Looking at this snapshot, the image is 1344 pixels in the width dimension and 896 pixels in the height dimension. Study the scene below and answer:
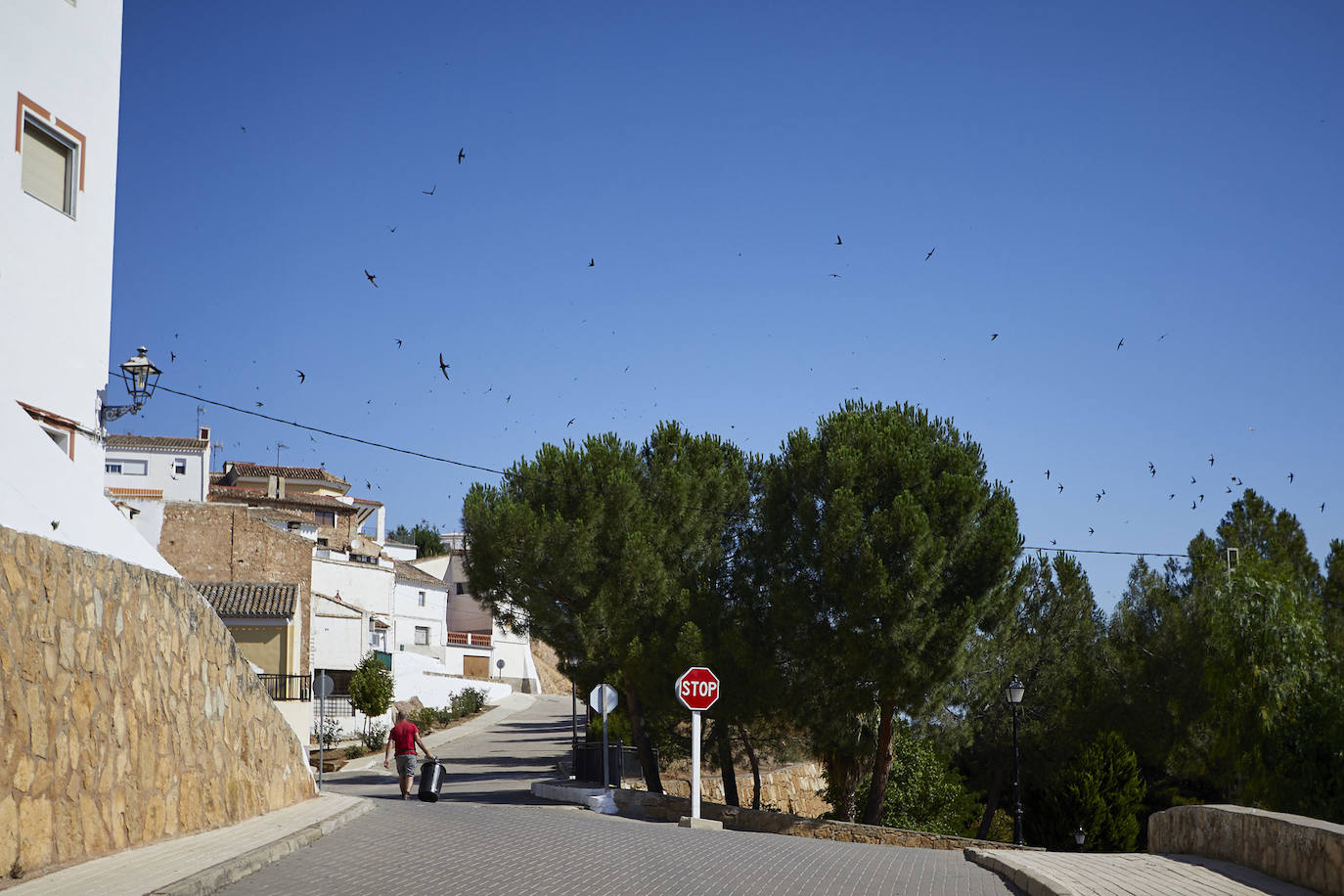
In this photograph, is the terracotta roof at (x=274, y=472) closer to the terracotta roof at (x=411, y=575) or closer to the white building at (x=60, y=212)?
the terracotta roof at (x=411, y=575)

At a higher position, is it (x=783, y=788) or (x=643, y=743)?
(x=643, y=743)

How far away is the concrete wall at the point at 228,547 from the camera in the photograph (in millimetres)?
48656

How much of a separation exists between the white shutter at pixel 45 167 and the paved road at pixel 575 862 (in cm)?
970

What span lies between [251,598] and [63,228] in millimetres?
25674

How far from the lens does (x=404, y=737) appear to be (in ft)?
69.7

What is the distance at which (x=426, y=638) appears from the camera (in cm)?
7081

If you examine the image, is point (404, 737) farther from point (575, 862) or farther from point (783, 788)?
→ point (783, 788)

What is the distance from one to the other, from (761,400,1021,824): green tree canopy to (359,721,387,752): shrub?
19.9 metres

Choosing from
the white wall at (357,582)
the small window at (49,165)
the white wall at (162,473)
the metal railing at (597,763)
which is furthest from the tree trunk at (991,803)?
the white wall at (162,473)

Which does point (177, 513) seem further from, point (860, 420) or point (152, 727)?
point (152, 727)

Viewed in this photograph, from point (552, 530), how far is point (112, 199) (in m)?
14.5

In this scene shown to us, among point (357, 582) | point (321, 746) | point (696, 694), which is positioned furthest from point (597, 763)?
point (357, 582)

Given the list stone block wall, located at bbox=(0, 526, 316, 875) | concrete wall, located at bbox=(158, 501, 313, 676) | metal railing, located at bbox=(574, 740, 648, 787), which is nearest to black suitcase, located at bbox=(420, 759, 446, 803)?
stone block wall, located at bbox=(0, 526, 316, 875)

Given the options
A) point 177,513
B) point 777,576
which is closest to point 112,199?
point 777,576
